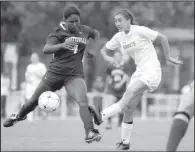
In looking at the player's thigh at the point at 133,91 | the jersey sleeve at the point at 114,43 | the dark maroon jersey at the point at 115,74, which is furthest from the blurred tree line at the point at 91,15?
the player's thigh at the point at 133,91

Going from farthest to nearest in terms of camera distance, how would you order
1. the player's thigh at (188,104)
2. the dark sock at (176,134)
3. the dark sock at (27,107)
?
the dark sock at (27,107) → the player's thigh at (188,104) → the dark sock at (176,134)

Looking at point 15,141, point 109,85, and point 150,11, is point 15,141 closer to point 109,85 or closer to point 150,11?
point 109,85

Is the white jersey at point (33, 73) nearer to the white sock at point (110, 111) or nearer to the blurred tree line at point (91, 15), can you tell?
the white sock at point (110, 111)

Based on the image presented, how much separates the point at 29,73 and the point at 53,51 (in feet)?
32.4

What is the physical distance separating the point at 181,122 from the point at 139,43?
3377 mm

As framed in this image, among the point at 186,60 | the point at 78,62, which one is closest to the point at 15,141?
the point at 78,62

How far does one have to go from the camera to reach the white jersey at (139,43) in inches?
390

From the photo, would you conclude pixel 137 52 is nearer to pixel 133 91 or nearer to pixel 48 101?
pixel 133 91

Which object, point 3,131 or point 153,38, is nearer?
point 153,38

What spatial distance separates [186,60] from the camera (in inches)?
1510

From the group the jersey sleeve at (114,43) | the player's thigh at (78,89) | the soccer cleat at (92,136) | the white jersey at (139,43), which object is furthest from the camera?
the jersey sleeve at (114,43)

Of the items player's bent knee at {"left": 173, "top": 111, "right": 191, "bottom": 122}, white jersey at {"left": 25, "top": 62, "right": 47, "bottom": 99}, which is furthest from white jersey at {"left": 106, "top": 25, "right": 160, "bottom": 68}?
white jersey at {"left": 25, "top": 62, "right": 47, "bottom": 99}

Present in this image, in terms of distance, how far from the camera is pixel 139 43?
9961mm

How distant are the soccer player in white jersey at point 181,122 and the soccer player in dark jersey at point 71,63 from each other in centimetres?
239
